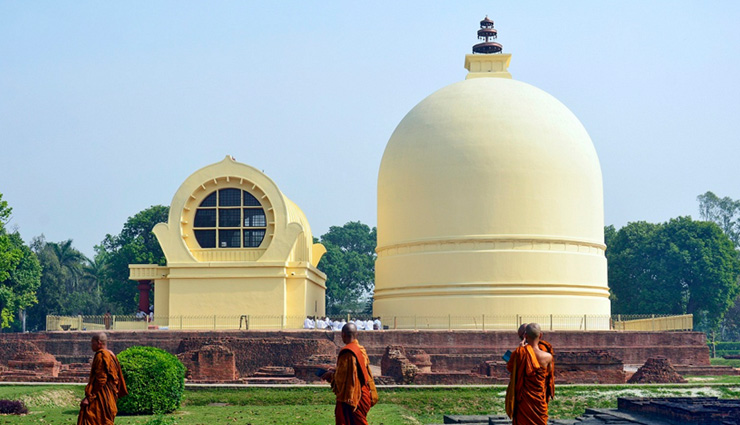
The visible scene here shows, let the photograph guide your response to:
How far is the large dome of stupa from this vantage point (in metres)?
29.9

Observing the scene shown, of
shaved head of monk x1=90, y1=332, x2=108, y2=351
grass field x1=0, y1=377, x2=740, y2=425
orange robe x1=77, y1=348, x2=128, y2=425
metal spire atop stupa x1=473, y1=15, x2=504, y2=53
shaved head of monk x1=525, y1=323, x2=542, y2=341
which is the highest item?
metal spire atop stupa x1=473, y1=15, x2=504, y2=53

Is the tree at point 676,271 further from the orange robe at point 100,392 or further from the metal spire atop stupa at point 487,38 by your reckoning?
the orange robe at point 100,392

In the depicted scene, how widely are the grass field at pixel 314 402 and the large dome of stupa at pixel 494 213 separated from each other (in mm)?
9076

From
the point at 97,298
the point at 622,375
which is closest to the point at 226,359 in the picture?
the point at 622,375

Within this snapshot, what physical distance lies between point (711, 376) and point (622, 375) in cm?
394

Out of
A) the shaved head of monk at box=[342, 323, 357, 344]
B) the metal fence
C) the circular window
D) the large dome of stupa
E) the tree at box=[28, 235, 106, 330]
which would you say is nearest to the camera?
the shaved head of monk at box=[342, 323, 357, 344]

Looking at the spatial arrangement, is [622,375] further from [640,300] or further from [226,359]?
[640,300]

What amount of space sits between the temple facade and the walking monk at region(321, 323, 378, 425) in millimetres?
19567

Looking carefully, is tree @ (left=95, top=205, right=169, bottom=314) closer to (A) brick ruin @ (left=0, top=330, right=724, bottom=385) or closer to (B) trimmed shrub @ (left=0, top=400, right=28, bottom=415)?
(A) brick ruin @ (left=0, top=330, right=724, bottom=385)

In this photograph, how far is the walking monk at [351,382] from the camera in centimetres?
980

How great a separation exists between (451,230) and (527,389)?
20417 millimetres

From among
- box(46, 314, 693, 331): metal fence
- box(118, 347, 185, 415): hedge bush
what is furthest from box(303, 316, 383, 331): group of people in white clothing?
box(118, 347, 185, 415): hedge bush

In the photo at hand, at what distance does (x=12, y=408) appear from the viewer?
16.0 meters

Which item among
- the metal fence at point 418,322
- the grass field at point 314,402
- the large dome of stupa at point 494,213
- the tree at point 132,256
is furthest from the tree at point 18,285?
the grass field at point 314,402
